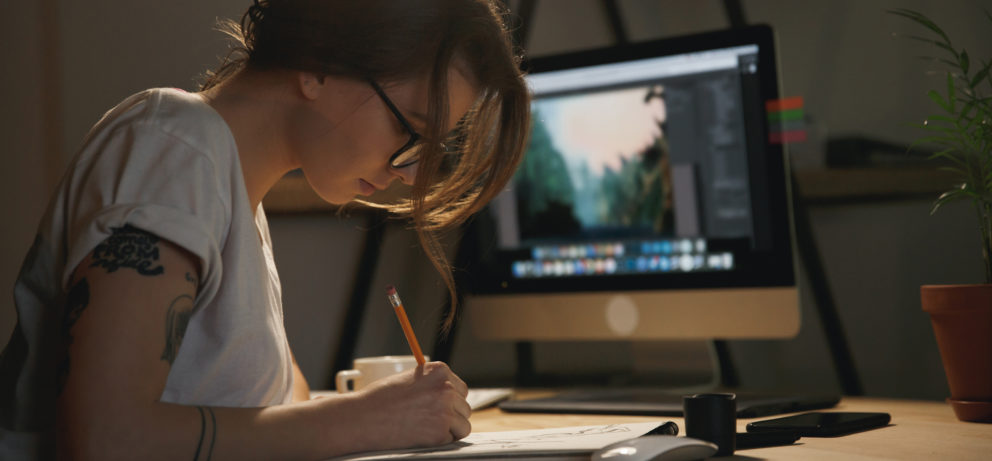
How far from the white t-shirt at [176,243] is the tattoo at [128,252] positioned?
0.01 m

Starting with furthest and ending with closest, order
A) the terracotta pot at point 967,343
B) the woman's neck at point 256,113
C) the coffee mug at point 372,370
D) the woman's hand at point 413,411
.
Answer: the coffee mug at point 372,370, the terracotta pot at point 967,343, the woman's neck at point 256,113, the woman's hand at point 413,411

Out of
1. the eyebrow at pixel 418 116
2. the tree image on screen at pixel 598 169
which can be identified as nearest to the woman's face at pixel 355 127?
the eyebrow at pixel 418 116

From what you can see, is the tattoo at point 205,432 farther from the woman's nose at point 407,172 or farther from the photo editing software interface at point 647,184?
the photo editing software interface at point 647,184

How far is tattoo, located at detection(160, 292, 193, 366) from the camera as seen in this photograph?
23.6 inches

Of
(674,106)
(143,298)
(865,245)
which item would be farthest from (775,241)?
(143,298)

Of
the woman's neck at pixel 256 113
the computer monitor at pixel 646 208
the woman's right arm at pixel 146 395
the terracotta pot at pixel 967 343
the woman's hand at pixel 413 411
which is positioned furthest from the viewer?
the computer monitor at pixel 646 208

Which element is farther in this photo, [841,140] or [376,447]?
[841,140]

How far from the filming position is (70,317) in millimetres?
579

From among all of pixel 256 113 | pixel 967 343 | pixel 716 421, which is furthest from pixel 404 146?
pixel 967 343

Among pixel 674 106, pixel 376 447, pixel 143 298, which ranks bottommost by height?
pixel 376 447

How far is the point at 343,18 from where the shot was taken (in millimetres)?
748

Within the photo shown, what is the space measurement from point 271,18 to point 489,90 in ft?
0.74

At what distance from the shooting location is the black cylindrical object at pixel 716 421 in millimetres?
685

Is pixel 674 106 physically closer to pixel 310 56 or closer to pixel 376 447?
pixel 310 56
